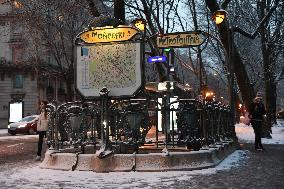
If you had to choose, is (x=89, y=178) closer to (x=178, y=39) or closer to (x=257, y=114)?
(x=178, y=39)

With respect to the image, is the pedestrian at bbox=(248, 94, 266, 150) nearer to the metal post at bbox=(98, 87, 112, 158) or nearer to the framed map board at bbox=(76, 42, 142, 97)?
the framed map board at bbox=(76, 42, 142, 97)

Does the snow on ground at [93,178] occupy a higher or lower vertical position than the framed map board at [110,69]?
lower

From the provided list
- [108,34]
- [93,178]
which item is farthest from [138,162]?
[108,34]

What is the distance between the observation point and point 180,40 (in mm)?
13812

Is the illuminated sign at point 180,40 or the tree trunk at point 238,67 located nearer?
the illuminated sign at point 180,40

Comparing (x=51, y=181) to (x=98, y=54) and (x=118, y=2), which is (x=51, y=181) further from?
(x=118, y=2)

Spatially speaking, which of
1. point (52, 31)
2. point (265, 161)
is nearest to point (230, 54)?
point (265, 161)

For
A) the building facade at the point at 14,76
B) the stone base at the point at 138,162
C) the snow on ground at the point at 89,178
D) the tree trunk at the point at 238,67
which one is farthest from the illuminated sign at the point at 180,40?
the building facade at the point at 14,76

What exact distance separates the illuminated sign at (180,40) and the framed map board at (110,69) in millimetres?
2944

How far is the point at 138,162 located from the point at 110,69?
2.53m

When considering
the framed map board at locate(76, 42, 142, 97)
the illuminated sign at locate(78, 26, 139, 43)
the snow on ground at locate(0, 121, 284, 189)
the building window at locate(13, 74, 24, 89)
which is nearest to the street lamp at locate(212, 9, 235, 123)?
the framed map board at locate(76, 42, 142, 97)

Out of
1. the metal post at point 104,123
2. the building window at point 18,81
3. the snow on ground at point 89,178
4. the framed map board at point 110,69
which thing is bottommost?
the snow on ground at point 89,178

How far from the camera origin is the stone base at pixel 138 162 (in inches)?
389

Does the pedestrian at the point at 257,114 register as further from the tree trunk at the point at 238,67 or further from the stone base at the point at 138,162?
the stone base at the point at 138,162
